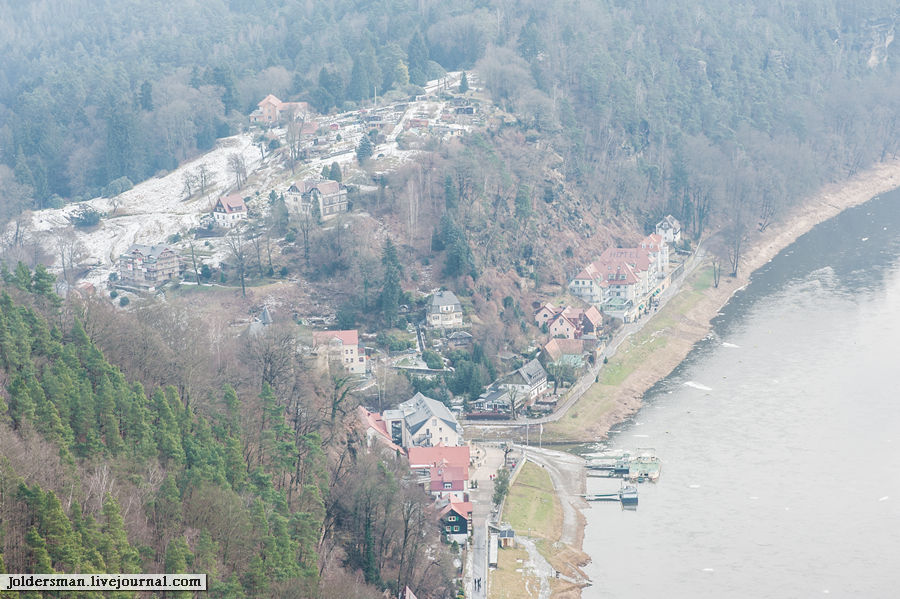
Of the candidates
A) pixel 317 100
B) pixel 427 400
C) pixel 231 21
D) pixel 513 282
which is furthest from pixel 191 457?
pixel 231 21

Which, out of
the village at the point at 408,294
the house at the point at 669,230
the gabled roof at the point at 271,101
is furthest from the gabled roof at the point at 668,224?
the gabled roof at the point at 271,101

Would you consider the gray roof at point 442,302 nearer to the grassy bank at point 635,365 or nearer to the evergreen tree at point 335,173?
the grassy bank at point 635,365

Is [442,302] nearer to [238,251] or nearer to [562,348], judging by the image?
[562,348]

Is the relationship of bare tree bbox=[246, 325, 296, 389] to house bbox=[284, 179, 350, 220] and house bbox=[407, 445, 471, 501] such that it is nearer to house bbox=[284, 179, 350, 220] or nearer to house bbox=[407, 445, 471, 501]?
house bbox=[407, 445, 471, 501]

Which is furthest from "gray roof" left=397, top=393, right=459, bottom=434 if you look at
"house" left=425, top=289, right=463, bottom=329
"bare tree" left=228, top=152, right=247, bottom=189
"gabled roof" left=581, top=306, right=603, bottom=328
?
"bare tree" left=228, top=152, right=247, bottom=189

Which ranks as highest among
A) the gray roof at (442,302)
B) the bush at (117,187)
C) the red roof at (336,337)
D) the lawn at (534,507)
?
the bush at (117,187)
